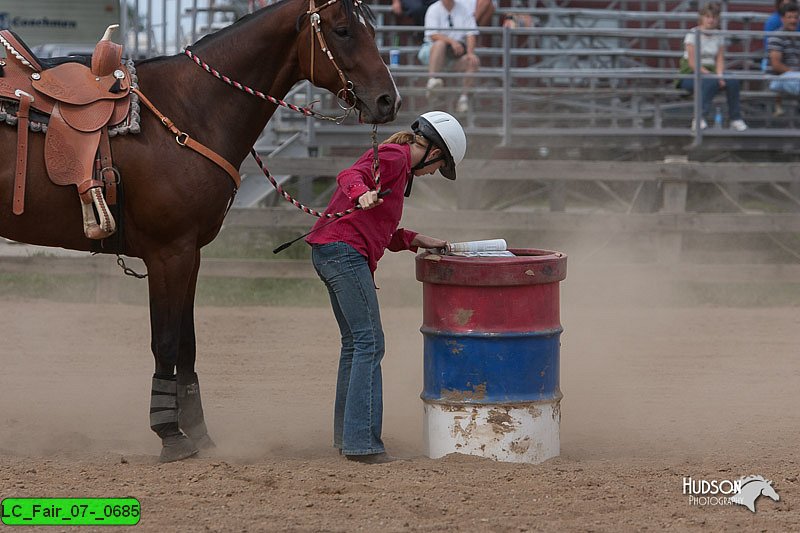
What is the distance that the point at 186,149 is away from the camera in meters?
4.91

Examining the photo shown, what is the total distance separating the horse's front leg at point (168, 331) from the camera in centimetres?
490

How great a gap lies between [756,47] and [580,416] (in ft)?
36.1

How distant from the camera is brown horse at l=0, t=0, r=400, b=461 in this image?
4.84 meters

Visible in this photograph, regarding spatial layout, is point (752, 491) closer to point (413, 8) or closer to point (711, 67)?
point (711, 67)

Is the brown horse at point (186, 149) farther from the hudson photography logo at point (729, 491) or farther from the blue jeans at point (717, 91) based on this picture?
the blue jeans at point (717, 91)

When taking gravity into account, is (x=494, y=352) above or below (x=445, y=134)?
below

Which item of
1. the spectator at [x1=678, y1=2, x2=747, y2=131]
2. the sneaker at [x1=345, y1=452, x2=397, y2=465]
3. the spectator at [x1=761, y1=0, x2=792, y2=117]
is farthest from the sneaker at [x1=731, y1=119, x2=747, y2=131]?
the sneaker at [x1=345, y1=452, x2=397, y2=465]

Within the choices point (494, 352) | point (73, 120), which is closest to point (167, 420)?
point (73, 120)

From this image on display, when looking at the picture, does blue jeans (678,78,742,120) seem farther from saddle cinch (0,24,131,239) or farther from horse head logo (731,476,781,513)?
saddle cinch (0,24,131,239)

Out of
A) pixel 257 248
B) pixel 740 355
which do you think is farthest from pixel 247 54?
pixel 257 248

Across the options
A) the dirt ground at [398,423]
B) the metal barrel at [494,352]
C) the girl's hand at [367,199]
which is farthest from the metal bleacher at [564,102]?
the girl's hand at [367,199]

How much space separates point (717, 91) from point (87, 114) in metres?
8.86

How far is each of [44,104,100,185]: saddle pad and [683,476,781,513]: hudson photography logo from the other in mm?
3031

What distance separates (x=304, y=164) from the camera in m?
10.8
